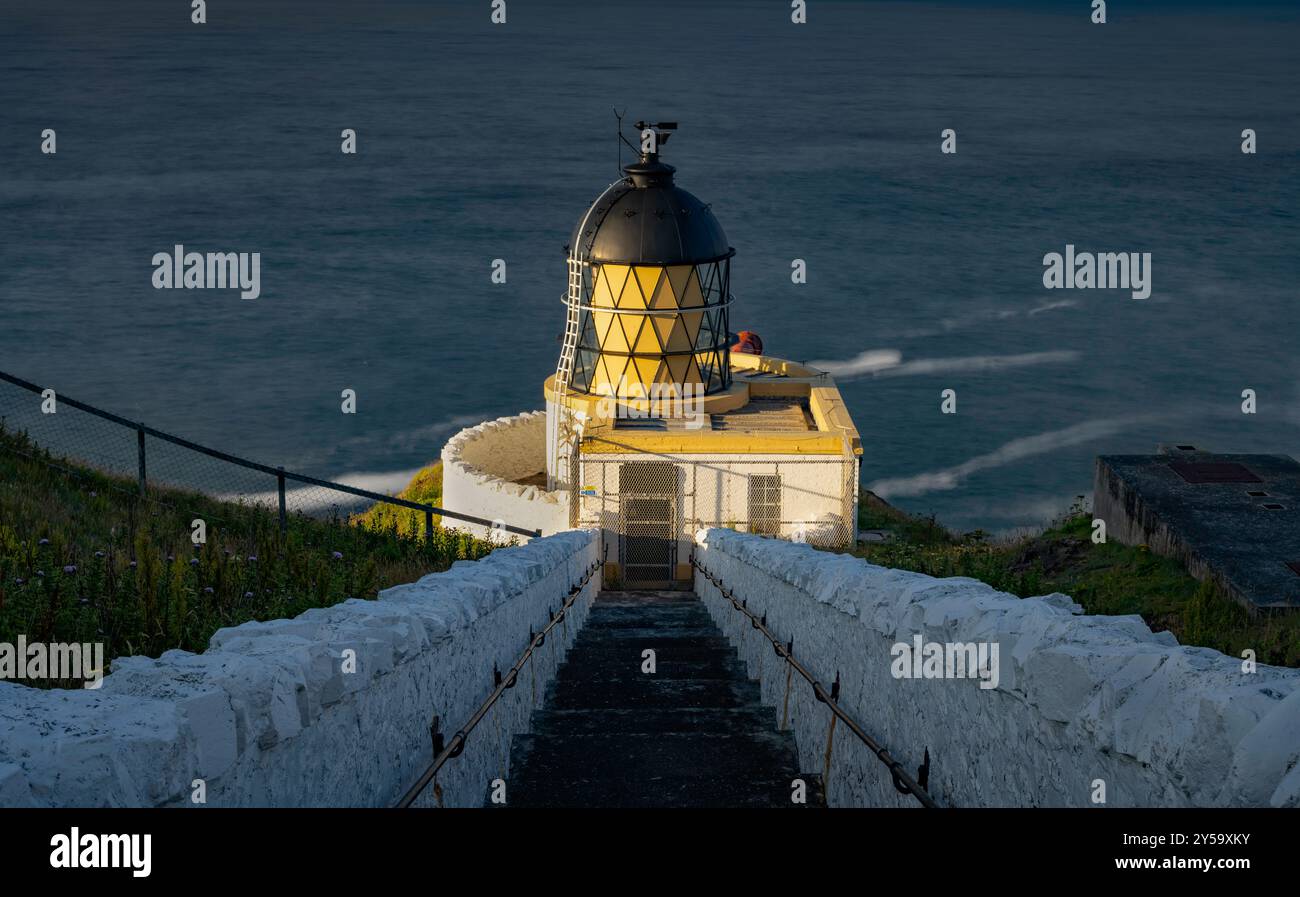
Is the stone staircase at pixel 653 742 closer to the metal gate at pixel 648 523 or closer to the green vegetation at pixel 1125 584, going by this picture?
the green vegetation at pixel 1125 584

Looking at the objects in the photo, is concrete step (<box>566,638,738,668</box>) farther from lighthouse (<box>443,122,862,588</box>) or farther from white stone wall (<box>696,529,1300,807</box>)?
lighthouse (<box>443,122,862,588</box>)

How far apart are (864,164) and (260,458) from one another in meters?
78.4

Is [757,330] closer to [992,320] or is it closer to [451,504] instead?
[992,320]

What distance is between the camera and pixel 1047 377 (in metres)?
74.9

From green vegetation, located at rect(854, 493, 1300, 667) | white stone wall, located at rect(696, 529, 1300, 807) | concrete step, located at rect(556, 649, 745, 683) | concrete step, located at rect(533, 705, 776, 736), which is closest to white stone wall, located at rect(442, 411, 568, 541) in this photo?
green vegetation, located at rect(854, 493, 1300, 667)

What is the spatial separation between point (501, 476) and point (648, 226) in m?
8.00

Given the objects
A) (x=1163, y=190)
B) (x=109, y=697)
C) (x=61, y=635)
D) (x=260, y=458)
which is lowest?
(x=260, y=458)

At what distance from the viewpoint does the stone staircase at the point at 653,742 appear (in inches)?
304

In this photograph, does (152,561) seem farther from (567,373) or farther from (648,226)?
(567,373)

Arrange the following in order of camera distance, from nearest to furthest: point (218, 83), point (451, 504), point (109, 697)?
1. point (109, 697)
2. point (451, 504)
3. point (218, 83)

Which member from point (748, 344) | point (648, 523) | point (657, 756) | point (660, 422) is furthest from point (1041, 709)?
point (748, 344)

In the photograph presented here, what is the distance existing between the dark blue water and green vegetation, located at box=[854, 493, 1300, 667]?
36055mm
